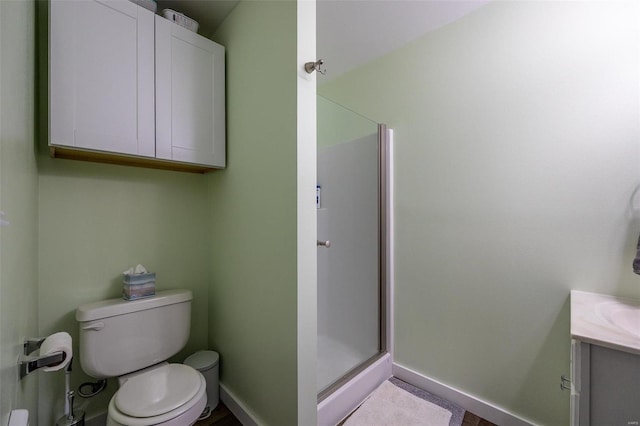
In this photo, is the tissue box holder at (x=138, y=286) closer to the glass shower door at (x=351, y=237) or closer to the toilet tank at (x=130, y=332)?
the toilet tank at (x=130, y=332)

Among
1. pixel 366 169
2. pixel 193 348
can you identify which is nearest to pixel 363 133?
pixel 366 169

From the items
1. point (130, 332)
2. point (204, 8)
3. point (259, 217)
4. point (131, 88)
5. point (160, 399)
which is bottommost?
point (160, 399)

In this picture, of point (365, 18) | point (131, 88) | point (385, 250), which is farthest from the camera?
point (385, 250)

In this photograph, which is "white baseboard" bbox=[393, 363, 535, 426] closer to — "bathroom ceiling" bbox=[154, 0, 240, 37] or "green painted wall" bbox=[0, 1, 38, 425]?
"green painted wall" bbox=[0, 1, 38, 425]

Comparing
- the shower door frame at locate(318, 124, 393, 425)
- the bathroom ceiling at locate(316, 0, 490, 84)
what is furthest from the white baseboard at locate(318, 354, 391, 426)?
the bathroom ceiling at locate(316, 0, 490, 84)

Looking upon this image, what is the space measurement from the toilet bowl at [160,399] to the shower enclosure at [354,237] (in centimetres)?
87

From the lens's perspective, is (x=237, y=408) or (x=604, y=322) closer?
(x=604, y=322)

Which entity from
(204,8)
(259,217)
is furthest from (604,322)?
(204,8)

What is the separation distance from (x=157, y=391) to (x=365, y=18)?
92.2 inches

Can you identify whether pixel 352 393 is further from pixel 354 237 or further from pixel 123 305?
pixel 123 305

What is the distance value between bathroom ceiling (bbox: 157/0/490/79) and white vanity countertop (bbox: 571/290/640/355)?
5.43 ft

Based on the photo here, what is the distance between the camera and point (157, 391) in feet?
3.76

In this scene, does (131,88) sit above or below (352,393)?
above

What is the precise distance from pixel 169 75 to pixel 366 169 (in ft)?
4.37
